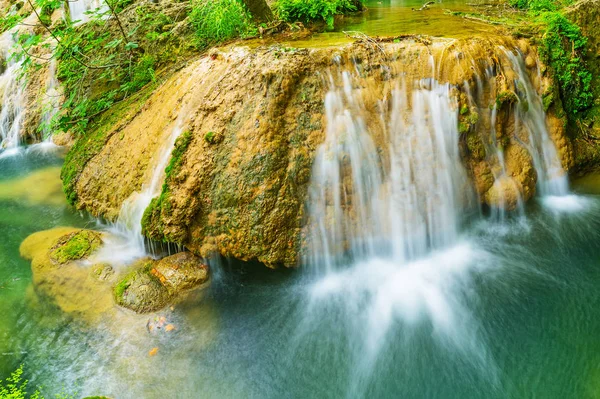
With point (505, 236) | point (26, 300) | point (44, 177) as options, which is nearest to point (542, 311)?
point (505, 236)

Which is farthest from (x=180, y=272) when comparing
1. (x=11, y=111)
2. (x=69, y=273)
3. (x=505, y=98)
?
(x=11, y=111)

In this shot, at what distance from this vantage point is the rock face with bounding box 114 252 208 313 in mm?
4781

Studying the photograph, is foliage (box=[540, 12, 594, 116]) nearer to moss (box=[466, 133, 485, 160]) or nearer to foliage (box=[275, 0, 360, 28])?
moss (box=[466, 133, 485, 160])

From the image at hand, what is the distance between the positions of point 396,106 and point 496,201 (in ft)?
6.55

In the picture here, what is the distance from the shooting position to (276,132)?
497cm

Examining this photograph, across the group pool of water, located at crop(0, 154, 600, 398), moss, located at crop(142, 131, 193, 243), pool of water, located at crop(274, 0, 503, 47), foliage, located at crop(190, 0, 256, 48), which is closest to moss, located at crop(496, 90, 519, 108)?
pool of water, located at crop(274, 0, 503, 47)

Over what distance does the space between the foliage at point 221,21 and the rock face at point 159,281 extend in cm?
402

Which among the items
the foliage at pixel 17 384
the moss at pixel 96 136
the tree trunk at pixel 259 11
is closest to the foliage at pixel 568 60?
the tree trunk at pixel 259 11

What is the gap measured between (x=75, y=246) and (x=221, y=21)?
4327 mm

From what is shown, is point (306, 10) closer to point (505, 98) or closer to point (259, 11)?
point (259, 11)

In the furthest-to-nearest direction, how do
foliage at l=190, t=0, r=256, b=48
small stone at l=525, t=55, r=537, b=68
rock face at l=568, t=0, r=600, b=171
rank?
foliage at l=190, t=0, r=256, b=48, rock face at l=568, t=0, r=600, b=171, small stone at l=525, t=55, r=537, b=68

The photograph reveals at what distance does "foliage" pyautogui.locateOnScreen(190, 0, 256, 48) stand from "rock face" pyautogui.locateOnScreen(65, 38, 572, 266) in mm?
1266

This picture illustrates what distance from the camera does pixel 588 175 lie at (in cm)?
652

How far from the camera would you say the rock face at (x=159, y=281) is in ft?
15.7
